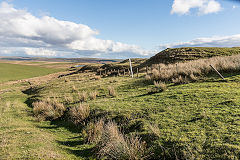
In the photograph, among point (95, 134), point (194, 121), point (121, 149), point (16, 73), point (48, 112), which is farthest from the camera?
point (16, 73)

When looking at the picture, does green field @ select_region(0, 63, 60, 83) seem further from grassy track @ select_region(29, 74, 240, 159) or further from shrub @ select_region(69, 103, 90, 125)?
grassy track @ select_region(29, 74, 240, 159)

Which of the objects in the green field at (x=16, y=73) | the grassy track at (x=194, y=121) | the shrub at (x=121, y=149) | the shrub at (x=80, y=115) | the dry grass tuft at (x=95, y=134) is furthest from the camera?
the green field at (x=16, y=73)

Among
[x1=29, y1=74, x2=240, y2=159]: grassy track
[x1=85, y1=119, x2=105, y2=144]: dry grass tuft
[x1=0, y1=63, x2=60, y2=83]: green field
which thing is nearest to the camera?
[x1=29, y1=74, x2=240, y2=159]: grassy track

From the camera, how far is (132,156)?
4.35 meters

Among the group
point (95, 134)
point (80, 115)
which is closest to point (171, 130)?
point (95, 134)

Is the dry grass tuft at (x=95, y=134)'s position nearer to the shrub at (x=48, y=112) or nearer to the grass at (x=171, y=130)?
the grass at (x=171, y=130)

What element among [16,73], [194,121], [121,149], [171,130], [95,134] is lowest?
[16,73]

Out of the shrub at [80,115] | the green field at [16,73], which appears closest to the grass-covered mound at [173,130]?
the shrub at [80,115]

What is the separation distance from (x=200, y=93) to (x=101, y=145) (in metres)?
6.56

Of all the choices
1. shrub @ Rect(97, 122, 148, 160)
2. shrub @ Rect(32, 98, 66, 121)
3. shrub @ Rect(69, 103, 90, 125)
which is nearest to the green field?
shrub @ Rect(32, 98, 66, 121)

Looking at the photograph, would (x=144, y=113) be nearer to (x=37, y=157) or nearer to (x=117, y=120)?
(x=117, y=120)

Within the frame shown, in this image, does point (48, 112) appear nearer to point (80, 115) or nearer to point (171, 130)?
point (80, 115)

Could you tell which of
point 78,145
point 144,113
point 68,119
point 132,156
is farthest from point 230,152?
point 68,119

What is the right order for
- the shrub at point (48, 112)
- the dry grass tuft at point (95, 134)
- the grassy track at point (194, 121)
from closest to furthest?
the grassy track at point (194, 121)
the dry grass tuft at point (95, 134)
the shrub at point (48, 112)
